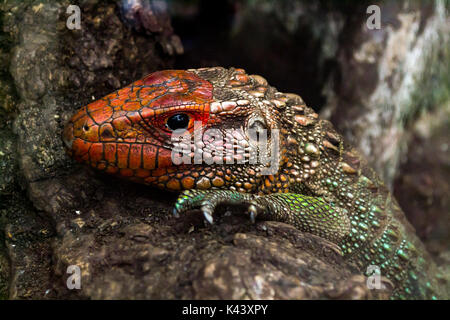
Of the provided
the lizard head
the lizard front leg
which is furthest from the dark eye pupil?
the lizard front leg

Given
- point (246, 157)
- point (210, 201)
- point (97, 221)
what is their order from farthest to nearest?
point (246, 157) < point (97, 221) < point (210, 201)

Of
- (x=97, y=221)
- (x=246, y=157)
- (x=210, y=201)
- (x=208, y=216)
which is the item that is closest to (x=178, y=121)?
(x=246, y=157)

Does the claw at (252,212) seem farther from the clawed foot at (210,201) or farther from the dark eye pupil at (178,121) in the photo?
the dark eye pupil at (178,121)

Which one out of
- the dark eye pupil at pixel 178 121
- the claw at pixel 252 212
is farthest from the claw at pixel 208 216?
the dark eye pupil at pixel 178 121

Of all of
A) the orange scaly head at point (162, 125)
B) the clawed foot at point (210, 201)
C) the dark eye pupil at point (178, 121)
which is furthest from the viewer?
the dark eye pupil at point (178, 121)

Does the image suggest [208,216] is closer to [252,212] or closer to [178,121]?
[252,212]

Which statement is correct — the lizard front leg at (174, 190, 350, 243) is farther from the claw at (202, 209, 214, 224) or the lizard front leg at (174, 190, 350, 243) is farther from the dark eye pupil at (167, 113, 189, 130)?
the dark eye pupil at (167, 113, 189, 130)
